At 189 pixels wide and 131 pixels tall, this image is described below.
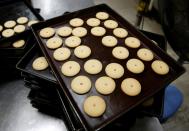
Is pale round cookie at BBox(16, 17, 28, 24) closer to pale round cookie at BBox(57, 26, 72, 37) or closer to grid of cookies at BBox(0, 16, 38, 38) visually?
grid of cookies at BBox(0, 16, 38, 38)

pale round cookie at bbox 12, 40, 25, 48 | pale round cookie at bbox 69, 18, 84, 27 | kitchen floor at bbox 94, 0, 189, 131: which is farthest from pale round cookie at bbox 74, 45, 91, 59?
kitchen floor at bbox 94, 0, 189, 131

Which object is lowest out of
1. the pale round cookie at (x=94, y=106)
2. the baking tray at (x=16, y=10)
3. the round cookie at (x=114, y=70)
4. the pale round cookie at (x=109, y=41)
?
the pale round cookie at (x=94, y=106)

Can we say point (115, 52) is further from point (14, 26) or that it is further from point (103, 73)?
point (14, 26)

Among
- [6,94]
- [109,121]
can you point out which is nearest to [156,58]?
[109,121]

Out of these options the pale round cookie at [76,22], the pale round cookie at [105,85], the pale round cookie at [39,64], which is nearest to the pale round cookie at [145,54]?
the pale round cookie at [105,85]

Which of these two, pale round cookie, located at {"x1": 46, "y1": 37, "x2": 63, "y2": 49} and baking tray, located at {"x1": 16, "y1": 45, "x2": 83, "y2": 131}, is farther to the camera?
pale round cookie, located at {"x1": 46, "y1": 37, "x2": 63, "y2": 49}

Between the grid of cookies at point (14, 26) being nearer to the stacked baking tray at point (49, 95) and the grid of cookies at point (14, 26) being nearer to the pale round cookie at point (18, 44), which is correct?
the pale round cookie at point (18, 44)

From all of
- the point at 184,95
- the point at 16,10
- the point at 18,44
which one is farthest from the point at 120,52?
the point at 184,95
